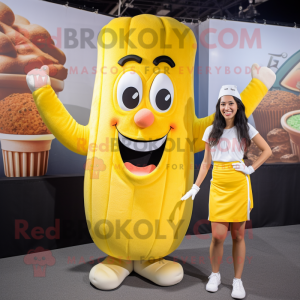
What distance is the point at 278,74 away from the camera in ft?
11.8

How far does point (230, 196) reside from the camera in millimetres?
1825

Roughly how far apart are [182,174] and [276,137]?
210 cm

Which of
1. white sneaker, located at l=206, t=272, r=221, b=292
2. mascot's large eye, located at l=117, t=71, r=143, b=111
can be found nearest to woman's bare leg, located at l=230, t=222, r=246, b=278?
white sneaker, located at l=206, t=272, r=221, b=292

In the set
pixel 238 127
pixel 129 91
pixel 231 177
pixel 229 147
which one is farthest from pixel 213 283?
pixel 129 91

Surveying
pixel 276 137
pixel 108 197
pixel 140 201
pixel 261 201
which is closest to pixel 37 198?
pixel 108 197

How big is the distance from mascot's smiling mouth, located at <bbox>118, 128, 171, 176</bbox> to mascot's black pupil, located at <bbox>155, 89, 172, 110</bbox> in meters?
0.18

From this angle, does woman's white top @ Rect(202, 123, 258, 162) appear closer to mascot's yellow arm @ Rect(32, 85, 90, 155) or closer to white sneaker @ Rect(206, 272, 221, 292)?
white sneaker @ Rect(206, 272, 221, 292)

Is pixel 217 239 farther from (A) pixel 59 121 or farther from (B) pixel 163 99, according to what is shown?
Answer: (A) pixel 59 121

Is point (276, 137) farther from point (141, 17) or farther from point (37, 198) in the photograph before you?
point (37, 198)

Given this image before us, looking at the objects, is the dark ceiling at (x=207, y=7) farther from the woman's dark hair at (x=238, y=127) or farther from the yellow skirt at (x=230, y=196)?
the yellow skirt at (x=230, y=196)

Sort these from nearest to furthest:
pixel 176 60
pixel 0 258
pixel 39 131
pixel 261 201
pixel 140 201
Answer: pixel 140 201
pixel 176 60
pixel 0 258
pixel 39 131
pixel 261 201

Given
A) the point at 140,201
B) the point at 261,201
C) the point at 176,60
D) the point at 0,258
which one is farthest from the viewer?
the point at 261,201

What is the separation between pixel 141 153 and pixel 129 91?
0.38m

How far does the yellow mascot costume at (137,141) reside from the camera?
1831 millimetres
